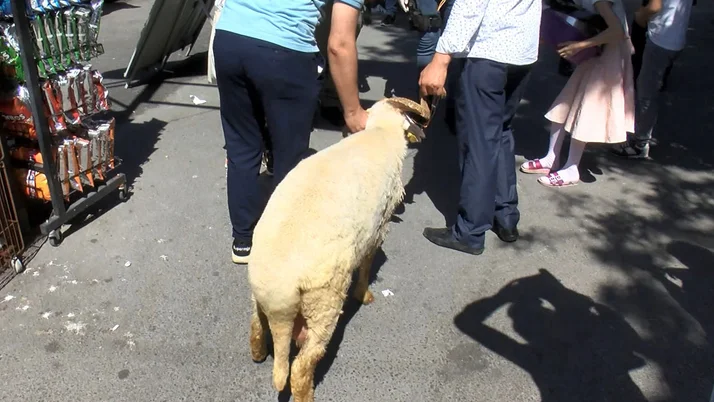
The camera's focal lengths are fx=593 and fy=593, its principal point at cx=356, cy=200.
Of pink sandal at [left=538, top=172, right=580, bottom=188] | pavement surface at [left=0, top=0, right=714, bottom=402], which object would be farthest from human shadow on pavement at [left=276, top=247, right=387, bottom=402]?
pink sandal at [left=538, top=172, right=580, bottom=188]

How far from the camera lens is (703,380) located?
298 centimetres

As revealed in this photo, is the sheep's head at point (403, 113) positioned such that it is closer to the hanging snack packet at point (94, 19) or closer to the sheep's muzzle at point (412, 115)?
the sheep's muzzle at point (412, 115)

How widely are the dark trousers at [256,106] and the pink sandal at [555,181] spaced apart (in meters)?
2.39

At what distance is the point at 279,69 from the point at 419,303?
1.57 m

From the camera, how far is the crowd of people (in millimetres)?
2990

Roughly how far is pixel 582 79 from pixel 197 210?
3112 millimetres

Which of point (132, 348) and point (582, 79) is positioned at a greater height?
point (582, 79)

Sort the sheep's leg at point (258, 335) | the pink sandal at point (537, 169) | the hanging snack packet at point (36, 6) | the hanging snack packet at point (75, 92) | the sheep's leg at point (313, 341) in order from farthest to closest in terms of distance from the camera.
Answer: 1. the pink sandal at point (537, 169)
2. the hanging snack packet at point (75, 92)
3. the hanging snack packet at point (36, 6)
4. the sheep's leg at point (258, 335)
5. the sheep's leg at point (313, 341)

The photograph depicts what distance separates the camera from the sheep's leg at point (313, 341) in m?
2.48

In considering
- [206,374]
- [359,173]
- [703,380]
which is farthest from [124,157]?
[703,380]

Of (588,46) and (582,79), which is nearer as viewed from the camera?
(588,46)

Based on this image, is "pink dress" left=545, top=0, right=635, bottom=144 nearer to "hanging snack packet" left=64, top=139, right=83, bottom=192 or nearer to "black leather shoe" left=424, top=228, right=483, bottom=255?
"black leather shoe" left=424, top=228, right=483, bottom=255

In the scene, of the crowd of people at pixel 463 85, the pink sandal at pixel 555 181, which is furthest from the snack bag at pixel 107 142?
the pink sandal at pixel 555 181

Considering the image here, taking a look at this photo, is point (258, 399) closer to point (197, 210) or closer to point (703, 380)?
point (197, 210)
